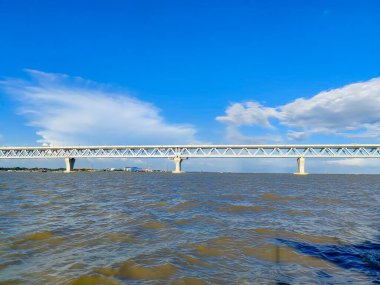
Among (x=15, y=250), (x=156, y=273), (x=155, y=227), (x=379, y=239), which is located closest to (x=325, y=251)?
(x=379, y=239)

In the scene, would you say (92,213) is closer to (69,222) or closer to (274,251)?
(69,222)

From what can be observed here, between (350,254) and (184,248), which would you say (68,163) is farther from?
(350,254)

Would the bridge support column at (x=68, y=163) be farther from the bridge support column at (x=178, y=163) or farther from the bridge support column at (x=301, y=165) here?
the bridge support column at (x=301, y=165)

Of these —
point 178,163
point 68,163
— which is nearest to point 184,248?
point 178,163

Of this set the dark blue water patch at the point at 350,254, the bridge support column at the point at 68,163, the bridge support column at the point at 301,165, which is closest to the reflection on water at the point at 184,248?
the dark blue water patch at the point at 350,254

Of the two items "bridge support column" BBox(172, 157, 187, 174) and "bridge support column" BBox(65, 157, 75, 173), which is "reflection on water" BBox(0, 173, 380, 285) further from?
"bridge support column" BBox(65, 157, 75, 173)

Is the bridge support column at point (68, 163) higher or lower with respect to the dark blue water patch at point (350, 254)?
higher

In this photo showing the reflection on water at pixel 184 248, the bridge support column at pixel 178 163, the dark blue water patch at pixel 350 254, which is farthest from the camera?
the bridge support column at pixel 178 163

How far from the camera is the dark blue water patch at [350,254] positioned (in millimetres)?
7922

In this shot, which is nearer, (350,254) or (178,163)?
(350,254)

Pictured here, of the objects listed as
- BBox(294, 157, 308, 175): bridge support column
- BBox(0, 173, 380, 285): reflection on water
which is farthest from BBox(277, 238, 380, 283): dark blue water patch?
BBox(294, 157, 308, 175): bridge support column

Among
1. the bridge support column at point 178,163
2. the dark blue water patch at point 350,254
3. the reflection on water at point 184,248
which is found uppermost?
the bridge support column at point 178,163

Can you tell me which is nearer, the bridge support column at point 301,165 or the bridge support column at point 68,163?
the bridge support column at point 301,165

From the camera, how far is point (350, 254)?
30.2 feet
